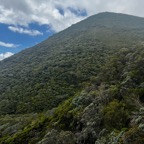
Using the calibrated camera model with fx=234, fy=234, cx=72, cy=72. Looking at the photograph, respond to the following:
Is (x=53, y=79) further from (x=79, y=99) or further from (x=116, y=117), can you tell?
(x=116, y=117)

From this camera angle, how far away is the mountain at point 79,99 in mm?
18688

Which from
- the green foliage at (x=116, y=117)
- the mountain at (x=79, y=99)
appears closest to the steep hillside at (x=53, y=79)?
the mountain at (x=79, y=99)

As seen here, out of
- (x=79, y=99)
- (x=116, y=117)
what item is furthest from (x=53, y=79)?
(x=116, y=117)

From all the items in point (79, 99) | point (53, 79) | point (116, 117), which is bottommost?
point (116, 117)

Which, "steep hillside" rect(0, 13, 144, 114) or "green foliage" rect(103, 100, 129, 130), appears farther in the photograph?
"steep hillside" rect(0, 13, 144, 114)

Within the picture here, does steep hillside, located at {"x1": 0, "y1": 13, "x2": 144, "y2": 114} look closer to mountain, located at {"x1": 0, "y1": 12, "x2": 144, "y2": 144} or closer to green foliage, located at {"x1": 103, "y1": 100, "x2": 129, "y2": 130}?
mountain, located at {"x1": 0, "y1": 12, "x2": 144, "y2": 144}

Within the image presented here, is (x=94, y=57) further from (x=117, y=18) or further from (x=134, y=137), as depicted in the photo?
(x=117, y=18)

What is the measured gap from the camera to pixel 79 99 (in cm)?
2653

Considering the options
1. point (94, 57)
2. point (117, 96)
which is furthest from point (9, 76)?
point (117, 96)

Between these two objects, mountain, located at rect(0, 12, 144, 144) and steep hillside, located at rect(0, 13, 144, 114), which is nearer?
mountain, located at rect(0, 12, 144, 144)

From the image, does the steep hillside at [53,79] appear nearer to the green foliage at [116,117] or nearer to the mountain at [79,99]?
the mountain at [79,99]

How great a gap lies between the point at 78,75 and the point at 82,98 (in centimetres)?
2596

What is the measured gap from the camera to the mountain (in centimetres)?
1869

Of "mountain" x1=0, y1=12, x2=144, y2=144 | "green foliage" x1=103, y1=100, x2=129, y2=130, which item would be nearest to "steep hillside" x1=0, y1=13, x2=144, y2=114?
"mountain" x1=0, y1=12, x2=144, y2=144
